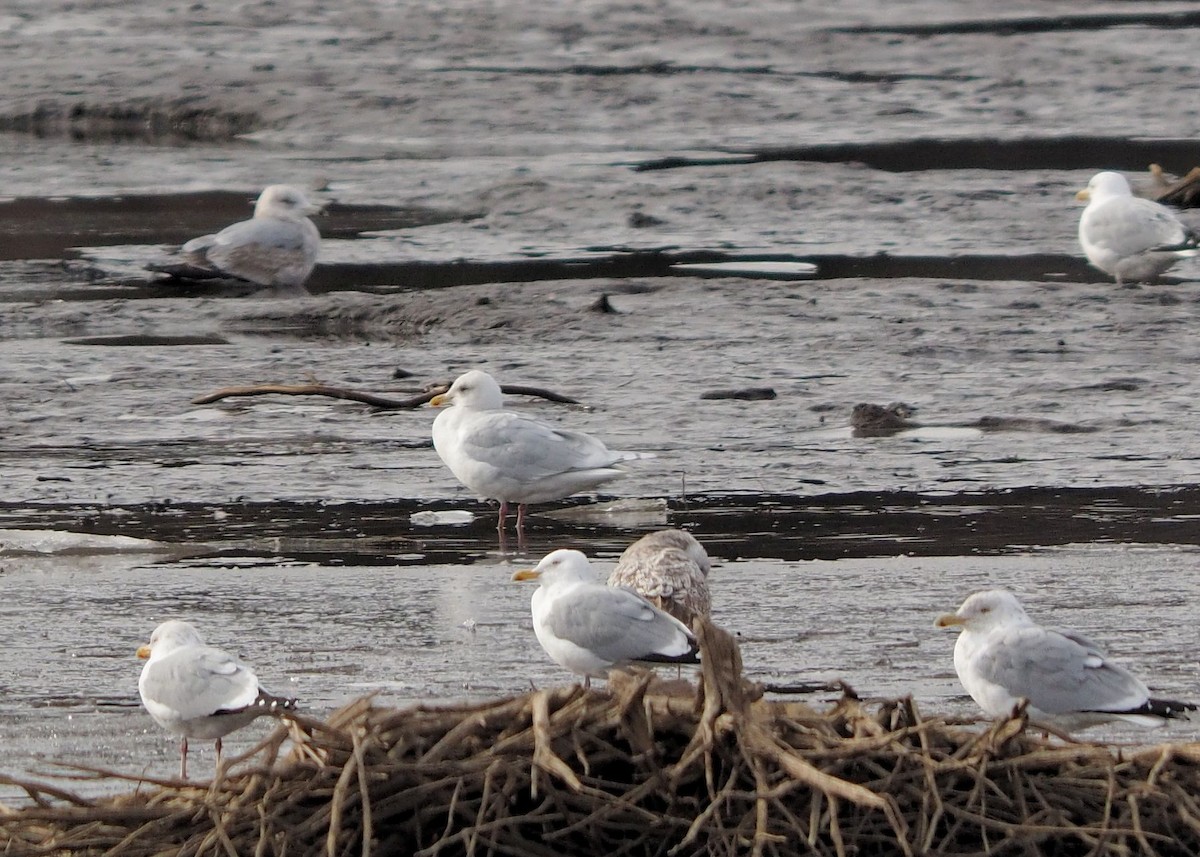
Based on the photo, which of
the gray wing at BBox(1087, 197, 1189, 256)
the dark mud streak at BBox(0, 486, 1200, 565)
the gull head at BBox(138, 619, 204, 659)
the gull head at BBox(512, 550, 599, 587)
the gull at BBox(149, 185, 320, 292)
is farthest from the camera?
the gull at BBox(149, 185, 320, 292)

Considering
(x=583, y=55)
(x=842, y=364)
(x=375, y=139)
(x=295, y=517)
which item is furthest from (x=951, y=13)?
(x=295, y=517)

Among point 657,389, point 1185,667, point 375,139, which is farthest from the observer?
point 375,139

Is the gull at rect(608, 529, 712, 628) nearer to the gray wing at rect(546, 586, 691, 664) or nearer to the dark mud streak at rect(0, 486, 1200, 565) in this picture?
the gray wing at rect(546, 586, 691, 664)

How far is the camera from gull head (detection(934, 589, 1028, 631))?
6.52m

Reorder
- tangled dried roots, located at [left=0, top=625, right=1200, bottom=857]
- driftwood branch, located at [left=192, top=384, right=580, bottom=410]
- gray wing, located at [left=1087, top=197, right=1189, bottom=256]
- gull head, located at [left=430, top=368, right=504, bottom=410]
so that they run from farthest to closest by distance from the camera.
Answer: gray wing, located at [left=1087, top=197, right=1189, bottom=256], driftwood branch, located at [left=192, top=384, right=580, bottom=410], gull head, located at [left=430, top=368, right=504, bottom=410], tangled dried roots, located at [left=0, top=625, right=1200, bottom=857]

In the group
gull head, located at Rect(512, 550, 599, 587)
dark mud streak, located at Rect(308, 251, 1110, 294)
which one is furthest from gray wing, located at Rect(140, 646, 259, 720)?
dark mud streak, located at Rect(308, 251, 1110, 294)

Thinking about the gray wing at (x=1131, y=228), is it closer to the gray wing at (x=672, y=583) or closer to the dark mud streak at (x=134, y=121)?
the gray wing at (x=672, y=583)

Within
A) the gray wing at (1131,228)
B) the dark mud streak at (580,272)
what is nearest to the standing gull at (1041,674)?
the dark mud streak at (580,272)

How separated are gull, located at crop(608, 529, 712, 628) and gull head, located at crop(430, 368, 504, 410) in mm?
2317

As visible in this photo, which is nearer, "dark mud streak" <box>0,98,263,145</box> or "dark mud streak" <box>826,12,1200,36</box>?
"dark mud streak" <box>0,98,263,145</box>

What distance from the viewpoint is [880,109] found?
2255cm

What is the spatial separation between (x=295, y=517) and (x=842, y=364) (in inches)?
159

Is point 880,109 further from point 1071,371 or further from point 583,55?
point 1071,371

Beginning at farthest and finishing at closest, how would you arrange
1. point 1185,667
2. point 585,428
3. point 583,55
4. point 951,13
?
point 951,13 → point 583,55 → point 585,428 → point 1185,667
